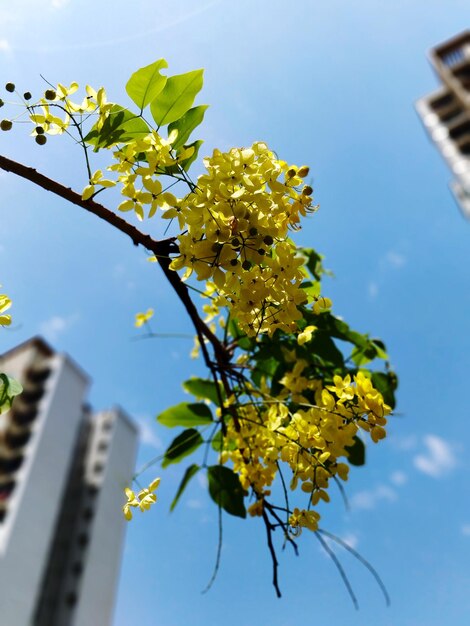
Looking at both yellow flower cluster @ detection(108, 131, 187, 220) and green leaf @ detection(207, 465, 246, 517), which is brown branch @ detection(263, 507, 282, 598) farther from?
yellow flower cluster @ detection(108, 131, 187, 220)

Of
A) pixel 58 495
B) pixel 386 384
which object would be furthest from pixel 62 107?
pixel 58 495

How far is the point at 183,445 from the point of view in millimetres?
786

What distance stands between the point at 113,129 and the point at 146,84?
0.20 ft

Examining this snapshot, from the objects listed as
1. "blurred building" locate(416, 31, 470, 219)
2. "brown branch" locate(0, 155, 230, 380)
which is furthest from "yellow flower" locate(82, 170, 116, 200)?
"blurred building" locate(416, 31, 470, 219)

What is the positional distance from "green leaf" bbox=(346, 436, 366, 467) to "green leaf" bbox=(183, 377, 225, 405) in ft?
0.75

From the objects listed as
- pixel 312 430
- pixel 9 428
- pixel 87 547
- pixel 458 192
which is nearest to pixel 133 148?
pixel 312 430

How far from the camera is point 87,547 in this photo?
20.5 m

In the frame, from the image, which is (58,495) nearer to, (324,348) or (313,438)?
(324,348)

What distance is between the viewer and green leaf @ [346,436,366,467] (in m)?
0.81

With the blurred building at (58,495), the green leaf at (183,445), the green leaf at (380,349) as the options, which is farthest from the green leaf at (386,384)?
the blurred building at (58,495)

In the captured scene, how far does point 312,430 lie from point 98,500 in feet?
76.3

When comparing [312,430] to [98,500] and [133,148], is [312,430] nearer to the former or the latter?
[133,148]

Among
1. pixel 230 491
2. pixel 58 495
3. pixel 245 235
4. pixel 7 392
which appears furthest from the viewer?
pixel 58 495

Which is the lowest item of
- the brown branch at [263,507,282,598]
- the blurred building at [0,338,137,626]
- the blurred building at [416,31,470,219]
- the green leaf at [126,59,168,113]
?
the brown branch at [263,507,282,598]
